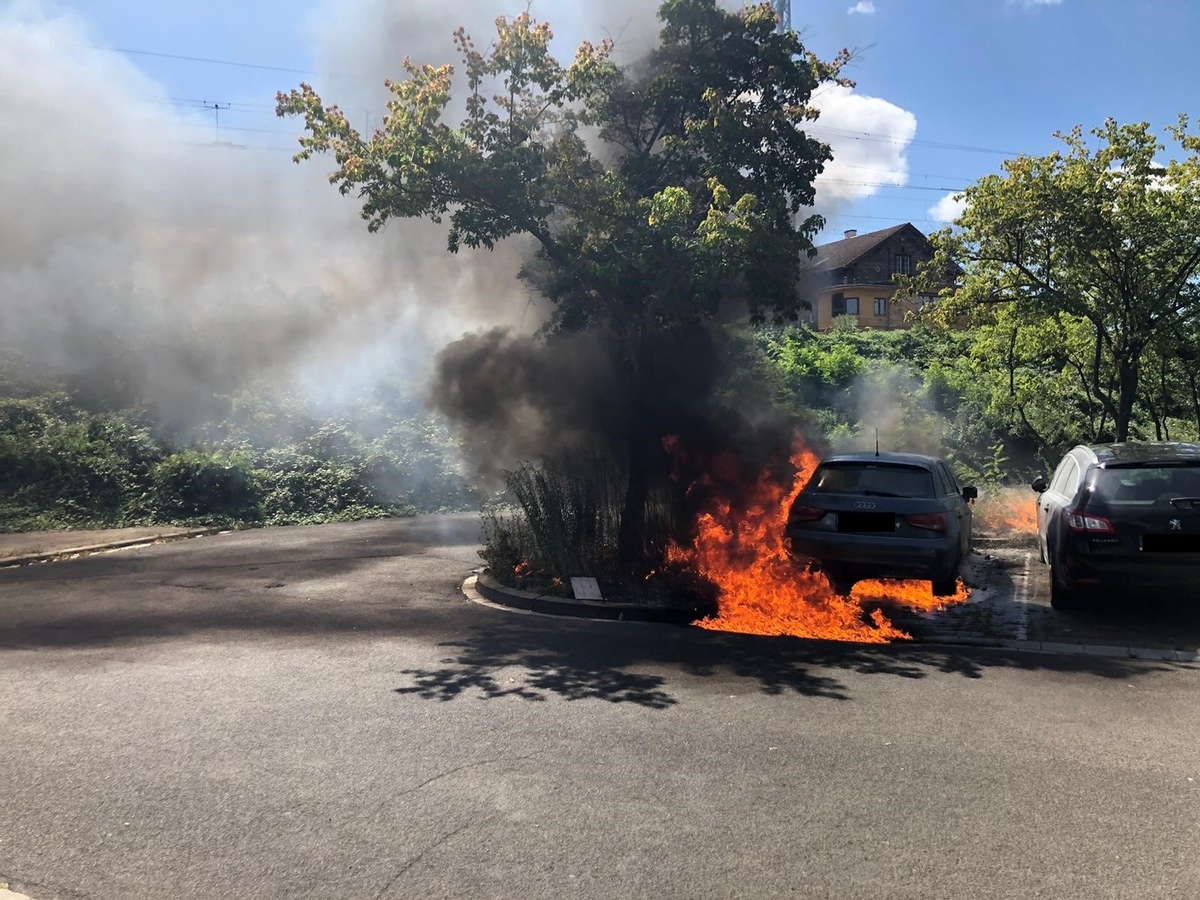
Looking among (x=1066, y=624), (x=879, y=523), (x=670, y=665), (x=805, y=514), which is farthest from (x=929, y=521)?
(x=670, y=665)

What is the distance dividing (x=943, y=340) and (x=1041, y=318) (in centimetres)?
1731

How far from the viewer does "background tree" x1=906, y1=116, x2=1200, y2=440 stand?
38.6 feet

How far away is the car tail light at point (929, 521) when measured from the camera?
24.5 ft

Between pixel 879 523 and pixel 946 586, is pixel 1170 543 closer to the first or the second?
pixel 946 586

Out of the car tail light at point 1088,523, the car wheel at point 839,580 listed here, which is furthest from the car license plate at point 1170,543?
the car wheel at point 839,580

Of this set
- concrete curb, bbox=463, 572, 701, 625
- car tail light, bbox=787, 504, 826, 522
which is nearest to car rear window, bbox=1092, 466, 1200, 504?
car tail light, bbox=787, 504, 826, 522

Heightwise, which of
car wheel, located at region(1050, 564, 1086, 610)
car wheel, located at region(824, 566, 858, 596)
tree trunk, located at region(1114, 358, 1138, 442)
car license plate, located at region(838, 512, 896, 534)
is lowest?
car wheel, located at region(1050, 564, 1086, 610)

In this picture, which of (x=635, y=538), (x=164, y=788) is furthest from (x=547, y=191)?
(x=164, y=788)

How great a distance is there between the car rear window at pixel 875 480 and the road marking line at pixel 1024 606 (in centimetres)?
125

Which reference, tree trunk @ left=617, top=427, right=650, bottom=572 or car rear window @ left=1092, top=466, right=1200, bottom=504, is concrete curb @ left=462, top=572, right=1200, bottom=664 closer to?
tree trunk @ left=617, top=427, right=650, bottom=572

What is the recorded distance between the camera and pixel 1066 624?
24.3 feet

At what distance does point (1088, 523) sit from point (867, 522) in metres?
1.66

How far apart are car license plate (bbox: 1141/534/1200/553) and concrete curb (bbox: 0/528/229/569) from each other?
39.4 feet

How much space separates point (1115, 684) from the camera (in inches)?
224
